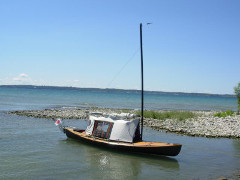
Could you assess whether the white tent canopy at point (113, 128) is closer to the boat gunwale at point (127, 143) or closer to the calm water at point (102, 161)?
the boat gunwale at point (127, 143)

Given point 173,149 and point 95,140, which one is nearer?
point 173,149

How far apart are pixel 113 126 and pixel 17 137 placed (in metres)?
8.90

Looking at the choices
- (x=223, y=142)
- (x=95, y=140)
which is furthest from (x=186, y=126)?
(x=95, y=140)

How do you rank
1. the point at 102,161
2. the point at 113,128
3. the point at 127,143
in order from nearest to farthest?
1. the point at 102,161
2. the point at 127,143
3. the point at 113,128

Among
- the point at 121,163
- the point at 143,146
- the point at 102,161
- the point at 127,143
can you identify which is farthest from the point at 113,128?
the point at 121,163

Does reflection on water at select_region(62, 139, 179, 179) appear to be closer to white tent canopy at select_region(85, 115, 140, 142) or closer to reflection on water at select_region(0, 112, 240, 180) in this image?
reflection on water at select_region(0, 112, 240, 180)

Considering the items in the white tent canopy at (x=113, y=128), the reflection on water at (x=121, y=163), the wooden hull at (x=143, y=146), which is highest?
the white tent canopy at (x=113, y=128)

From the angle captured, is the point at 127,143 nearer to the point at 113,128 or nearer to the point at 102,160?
the point at 113,128

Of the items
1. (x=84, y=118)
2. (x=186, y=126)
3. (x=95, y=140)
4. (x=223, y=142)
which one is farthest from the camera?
(x=84, y=118)

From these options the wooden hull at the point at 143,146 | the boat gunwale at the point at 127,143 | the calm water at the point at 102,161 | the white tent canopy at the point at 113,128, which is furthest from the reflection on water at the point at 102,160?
the white tent canopy at the point at 113,128

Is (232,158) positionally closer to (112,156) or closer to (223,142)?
(223,142)

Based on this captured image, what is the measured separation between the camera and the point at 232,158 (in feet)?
61.1

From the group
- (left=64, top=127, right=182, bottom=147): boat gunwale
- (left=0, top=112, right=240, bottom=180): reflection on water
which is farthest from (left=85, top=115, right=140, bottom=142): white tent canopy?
(left=0, top=112, right=240, bottom=180): reflection on water

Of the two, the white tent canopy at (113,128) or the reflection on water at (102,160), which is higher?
the white tent canopy at (113,128)
